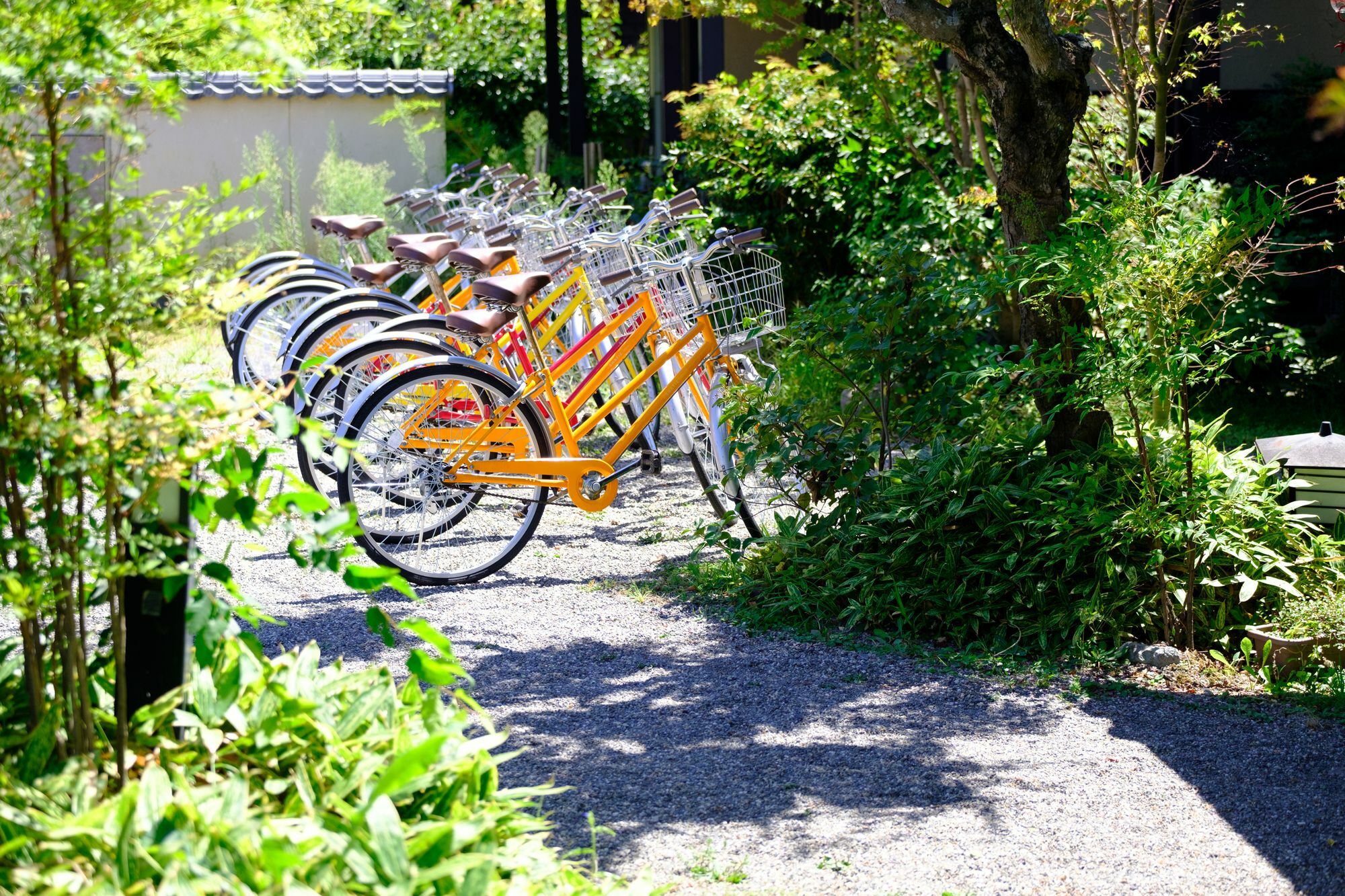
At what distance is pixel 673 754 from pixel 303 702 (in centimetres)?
121

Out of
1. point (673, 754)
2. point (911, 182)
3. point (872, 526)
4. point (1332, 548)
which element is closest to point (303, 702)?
point (673, 754)

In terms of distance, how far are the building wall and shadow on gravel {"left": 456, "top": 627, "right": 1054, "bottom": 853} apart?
9486 mm

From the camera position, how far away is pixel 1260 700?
363 cm

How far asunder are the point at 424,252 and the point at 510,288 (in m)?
0.80

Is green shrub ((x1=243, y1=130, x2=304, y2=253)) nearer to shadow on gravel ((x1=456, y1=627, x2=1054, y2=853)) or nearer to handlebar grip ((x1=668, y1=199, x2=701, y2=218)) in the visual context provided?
handlebar grip ((x1=668, y1=199, x2=701, y2=218))

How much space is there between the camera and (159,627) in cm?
220

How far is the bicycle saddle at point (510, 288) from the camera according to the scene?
4465mm

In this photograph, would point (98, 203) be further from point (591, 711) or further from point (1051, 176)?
→ point (1051, 176)

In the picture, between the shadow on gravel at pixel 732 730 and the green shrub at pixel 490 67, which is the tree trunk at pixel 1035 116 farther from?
the green shrub at pixel 490 67

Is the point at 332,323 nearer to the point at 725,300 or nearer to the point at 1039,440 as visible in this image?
the point at 725,300

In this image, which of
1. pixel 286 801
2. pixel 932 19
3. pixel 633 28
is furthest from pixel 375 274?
pixel 633 28

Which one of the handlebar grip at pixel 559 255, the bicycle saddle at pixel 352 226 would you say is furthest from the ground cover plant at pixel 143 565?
the bicycle saddle at pixel 352 226

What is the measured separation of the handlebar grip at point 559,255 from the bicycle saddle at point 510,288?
0.31 metres

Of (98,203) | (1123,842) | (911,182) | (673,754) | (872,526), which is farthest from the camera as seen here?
(911,182)
